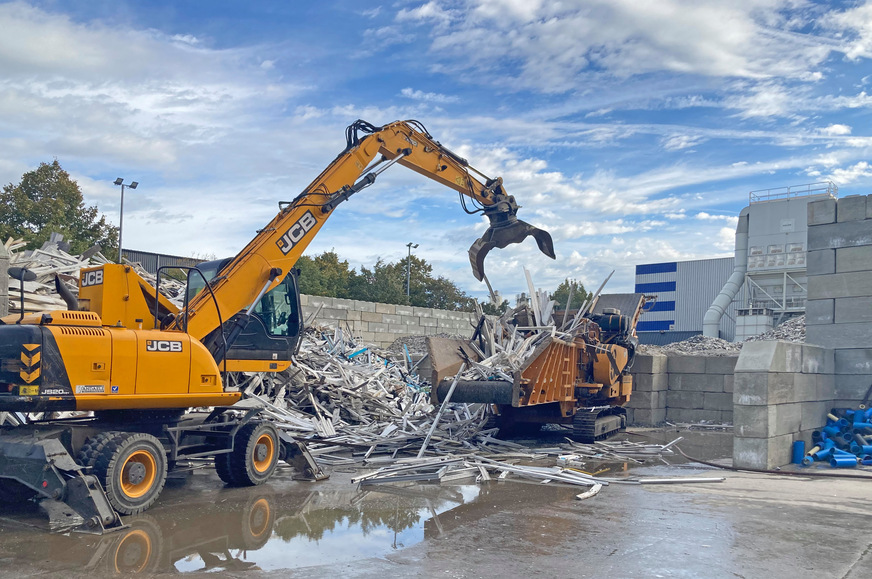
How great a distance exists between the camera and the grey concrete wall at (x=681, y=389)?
1600 centimetres

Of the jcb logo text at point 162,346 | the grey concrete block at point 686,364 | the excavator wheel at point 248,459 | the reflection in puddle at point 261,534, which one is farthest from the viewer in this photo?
the grey concrete block at point 686,364

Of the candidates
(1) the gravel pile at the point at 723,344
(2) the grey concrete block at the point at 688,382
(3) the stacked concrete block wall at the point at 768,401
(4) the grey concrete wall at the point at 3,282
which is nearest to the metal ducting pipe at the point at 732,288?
(1) the gravel pile at the point at 723,344

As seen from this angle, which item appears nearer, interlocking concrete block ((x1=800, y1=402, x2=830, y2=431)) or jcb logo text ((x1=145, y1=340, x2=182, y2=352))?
jcb logo text ((x1=145, y1=340, x2=182, y2=352))

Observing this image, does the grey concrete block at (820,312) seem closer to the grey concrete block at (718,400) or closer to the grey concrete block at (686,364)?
the grey concrete block at (718,400)

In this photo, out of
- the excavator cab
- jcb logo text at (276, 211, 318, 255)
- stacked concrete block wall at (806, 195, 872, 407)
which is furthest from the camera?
stacked concrete block wall at (806, 195, 872, 407)

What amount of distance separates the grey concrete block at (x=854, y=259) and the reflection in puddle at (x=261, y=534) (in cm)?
772

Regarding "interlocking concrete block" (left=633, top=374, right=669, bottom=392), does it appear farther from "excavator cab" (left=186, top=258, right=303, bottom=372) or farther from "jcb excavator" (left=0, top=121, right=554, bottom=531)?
"excavator cab" (left=186, top=258, right=303, bottom=372)

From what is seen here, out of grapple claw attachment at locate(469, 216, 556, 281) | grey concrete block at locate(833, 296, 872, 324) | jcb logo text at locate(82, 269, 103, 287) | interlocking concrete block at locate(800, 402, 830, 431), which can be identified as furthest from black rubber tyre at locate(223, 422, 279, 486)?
grey concrete block at locate(833, 296, 872, 324)

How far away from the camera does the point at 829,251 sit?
12.1m

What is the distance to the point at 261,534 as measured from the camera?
6.65 metres

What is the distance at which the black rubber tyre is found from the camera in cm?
879

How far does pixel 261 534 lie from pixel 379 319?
15.8 meters

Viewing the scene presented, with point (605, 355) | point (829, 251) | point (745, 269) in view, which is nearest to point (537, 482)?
point (605, 355)

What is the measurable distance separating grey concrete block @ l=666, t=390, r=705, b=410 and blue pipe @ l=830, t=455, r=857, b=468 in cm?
577
